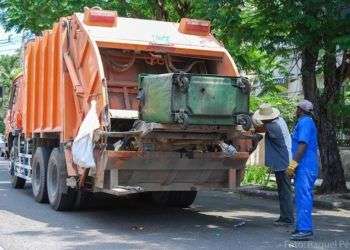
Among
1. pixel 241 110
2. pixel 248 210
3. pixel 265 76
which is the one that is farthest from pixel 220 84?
pixel 265 76

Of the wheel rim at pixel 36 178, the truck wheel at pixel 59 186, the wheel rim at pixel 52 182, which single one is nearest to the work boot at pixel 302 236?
the truck wheel at pixel 59 186

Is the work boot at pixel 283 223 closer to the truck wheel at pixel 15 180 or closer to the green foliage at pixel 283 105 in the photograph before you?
the truck wheel at pixel 15 180

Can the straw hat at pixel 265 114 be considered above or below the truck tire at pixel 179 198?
above

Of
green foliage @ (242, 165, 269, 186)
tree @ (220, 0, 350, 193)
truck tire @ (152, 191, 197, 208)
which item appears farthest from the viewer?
green foliage @ (242, 165, 269, 186)

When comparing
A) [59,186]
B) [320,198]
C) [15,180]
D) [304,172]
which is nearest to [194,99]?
[304,172]

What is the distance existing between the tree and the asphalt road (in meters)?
1.93

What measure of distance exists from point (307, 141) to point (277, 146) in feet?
4.18

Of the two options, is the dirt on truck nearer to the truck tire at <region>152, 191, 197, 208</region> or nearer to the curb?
the truck tire at <region>152, 191, 197, 208</region>

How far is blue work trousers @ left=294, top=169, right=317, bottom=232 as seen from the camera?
292 inches

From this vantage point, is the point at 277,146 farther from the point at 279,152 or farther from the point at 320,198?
the point at 320,198

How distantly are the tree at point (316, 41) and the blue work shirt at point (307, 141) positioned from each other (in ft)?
8.18

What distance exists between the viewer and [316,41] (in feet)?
34.8

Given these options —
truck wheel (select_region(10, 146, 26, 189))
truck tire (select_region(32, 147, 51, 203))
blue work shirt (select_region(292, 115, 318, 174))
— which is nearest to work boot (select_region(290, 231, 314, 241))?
blue work shirt (select_region(292, 115, 318, 174))

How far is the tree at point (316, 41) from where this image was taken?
32.9ft
